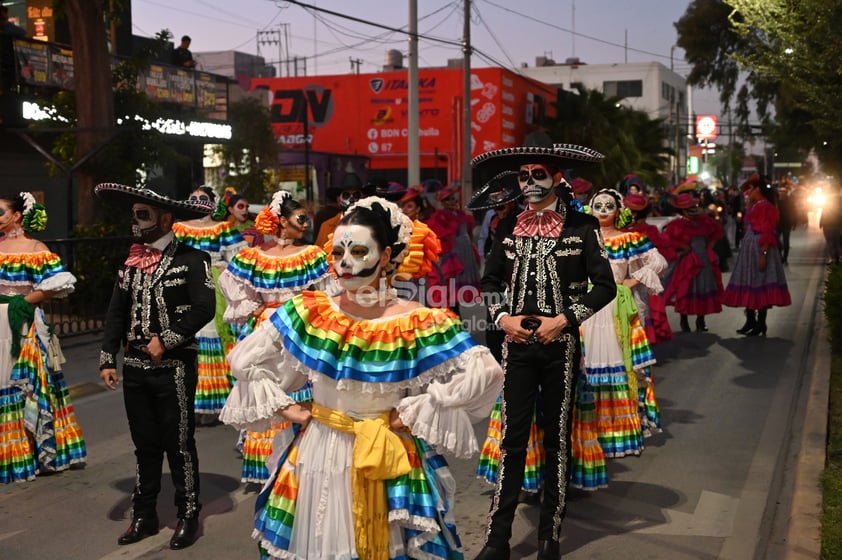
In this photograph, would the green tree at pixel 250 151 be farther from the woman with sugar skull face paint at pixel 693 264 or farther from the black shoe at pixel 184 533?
the black shoe at pixel 184 533

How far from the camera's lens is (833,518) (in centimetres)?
636

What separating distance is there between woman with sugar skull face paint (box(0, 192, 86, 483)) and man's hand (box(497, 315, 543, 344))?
3.52 metres

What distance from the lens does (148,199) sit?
242 inches

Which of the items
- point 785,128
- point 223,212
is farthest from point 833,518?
point 785,128

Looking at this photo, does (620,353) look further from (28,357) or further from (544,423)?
(28,357)

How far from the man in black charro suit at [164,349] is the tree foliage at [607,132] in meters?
39.3

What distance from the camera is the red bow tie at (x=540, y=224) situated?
5.97 metres

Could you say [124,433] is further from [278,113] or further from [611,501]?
[278,113]

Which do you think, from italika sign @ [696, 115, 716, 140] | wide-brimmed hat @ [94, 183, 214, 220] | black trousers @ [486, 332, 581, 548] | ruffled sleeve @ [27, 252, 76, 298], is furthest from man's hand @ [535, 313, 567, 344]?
italika sign @ [696, 115, 716, 140]

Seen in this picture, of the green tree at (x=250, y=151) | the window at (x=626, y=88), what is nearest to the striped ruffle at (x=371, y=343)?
the green tree at (x=250, y=151)

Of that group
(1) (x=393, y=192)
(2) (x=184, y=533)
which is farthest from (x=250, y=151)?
(2) (x=184, y=533)

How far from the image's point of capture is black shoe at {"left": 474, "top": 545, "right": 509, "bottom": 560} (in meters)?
5.65

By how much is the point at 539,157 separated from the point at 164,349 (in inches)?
97.0

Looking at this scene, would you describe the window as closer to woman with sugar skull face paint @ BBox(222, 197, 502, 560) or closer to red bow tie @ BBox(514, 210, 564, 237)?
red bow tie @ BBox(514, 210, 564, 237)
